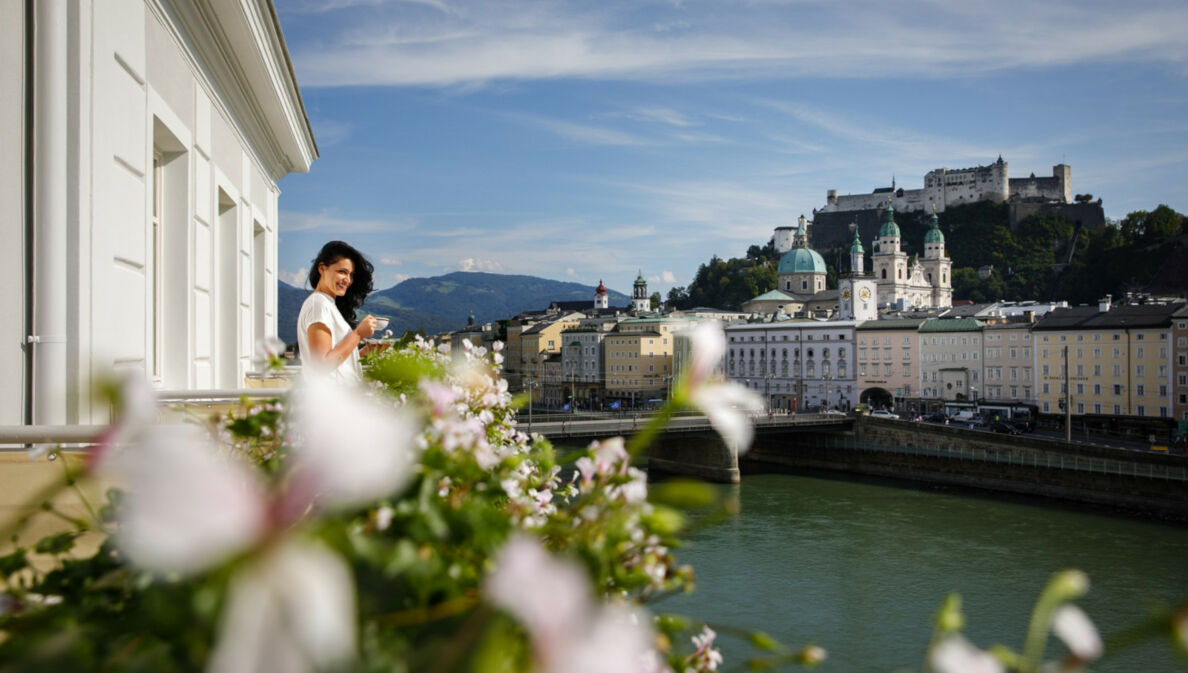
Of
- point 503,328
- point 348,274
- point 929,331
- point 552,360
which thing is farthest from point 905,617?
point 503,328

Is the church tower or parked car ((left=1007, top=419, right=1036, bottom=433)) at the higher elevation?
the church tower

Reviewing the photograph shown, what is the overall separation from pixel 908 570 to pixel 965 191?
8554 centimetres

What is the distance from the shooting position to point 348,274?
127 inches

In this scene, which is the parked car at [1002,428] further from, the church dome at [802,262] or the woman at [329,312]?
the woman at [329,312]

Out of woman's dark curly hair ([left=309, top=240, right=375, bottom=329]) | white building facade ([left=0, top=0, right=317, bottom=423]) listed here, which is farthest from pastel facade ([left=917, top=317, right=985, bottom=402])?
woman's dark curly hair ([left=309, top=240, right=375, bottom=329])

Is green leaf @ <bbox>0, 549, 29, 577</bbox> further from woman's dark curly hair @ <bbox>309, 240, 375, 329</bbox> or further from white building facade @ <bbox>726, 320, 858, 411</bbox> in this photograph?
white building facade @ <bbox>726, 320, 858, 411</bbox>

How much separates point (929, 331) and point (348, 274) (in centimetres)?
5457

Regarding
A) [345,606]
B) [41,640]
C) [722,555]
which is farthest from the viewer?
[722,555]

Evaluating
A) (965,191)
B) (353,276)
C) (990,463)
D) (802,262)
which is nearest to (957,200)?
(965,191)

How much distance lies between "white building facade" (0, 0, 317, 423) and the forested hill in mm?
70101

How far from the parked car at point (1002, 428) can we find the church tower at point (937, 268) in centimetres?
4384

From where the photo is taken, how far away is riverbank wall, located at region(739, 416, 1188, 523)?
26.9 meters

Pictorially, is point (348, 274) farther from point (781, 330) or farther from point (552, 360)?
point (552, 360)

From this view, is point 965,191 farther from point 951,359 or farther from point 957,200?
point 951,359
